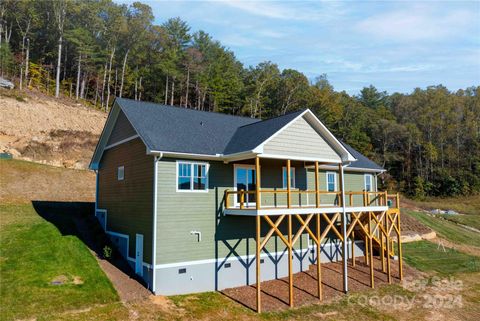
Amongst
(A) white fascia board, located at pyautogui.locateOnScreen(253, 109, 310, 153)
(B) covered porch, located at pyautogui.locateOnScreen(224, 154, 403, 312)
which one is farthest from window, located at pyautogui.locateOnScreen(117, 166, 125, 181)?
(A) white fascia board, located at pyautogui.locateOnScreen(253, 109, 310, 153)

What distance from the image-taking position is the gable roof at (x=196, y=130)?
14.7m

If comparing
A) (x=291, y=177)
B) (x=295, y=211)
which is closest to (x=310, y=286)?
(x=295, y=211)

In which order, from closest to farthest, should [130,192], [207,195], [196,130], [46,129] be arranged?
[207,195]
[130,192]
[196,130]
[46,129]

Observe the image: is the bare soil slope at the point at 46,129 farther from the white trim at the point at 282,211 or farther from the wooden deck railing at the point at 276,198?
the white trim at the point at 282,211

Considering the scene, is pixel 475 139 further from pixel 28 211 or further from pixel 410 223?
pixel 28 211

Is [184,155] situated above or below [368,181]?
above

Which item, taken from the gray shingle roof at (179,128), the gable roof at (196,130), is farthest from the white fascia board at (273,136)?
the gray shingle roof at (179,128)

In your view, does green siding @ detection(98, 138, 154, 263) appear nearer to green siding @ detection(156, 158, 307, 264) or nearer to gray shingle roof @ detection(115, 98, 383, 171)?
green siding @ detection(156, 158, 307, 264)

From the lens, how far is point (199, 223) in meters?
14.9

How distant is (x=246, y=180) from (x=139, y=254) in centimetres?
568

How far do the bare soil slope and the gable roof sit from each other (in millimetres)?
18396

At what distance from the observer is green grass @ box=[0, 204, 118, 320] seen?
11477 mm

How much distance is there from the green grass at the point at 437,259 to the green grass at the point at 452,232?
13.2 feet

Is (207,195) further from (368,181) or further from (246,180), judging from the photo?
(368,181)
